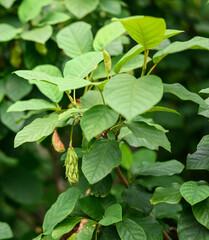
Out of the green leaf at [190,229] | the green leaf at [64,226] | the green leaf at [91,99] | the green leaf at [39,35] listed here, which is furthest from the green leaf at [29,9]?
the green leaf at [190,229]

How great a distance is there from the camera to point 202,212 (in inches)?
36.5

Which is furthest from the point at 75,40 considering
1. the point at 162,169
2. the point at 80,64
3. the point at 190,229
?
the point at 190,229

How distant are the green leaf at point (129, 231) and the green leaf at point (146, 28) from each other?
0.48 metres

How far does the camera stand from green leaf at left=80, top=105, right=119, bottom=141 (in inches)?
31.8

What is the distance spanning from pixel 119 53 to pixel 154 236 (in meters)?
0.76

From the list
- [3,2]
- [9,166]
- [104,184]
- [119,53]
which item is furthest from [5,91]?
[9,166]

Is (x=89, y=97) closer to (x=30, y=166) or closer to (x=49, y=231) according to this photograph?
(x=49, y=231)

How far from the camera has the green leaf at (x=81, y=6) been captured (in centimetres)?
164

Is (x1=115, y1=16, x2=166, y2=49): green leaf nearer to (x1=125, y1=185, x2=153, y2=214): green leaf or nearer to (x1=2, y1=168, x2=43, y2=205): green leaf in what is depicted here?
(x1=125, y1=185, x2=153, y2=214): green leaf

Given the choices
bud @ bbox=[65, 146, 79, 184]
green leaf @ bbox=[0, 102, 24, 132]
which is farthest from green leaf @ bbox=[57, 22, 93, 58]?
bud @ bbox=[65, 146, 79, 184]

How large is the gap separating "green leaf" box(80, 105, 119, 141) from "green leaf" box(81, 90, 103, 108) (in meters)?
0.16

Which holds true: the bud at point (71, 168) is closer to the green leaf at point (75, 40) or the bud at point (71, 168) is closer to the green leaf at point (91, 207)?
the green leaf at point (91, 207)

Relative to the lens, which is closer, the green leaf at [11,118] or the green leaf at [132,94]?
the green leaf at [132,94]

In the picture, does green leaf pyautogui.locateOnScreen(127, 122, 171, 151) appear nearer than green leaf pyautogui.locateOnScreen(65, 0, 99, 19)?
Yes
